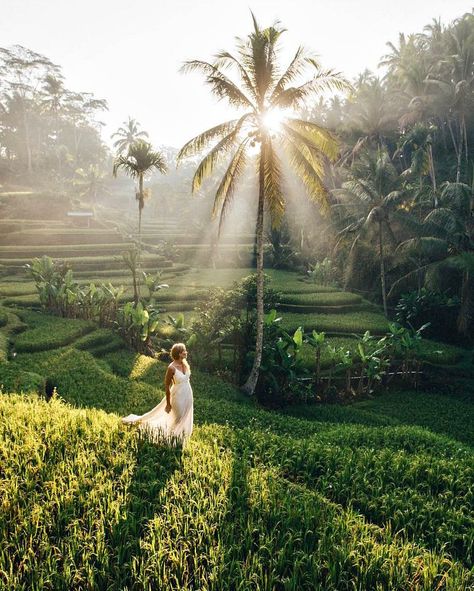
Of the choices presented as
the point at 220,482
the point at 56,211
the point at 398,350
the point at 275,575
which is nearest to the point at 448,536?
the point at 275,575

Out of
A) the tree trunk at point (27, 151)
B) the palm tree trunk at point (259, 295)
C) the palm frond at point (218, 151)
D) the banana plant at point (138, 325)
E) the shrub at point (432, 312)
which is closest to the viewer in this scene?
the palm frond at point (218, 151)

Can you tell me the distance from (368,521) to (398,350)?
10.0 meters

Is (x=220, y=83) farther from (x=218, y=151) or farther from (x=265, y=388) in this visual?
(x=265, y=388)

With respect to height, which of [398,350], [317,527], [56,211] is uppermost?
[56,211]

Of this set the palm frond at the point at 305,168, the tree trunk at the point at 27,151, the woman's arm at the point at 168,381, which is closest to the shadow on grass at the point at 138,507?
the woman's arm at the point at 168,381

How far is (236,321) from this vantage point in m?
13.0

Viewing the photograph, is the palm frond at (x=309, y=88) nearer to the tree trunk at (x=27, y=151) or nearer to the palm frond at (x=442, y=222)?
the palm frond at (x=442, y=222)

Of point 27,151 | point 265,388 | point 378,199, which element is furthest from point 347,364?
point 27,151

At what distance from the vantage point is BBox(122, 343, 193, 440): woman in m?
6.14

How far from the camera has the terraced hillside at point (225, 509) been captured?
11.4 ft

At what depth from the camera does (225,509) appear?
4.29 metres

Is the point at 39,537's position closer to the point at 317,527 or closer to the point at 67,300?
the point at 317,527

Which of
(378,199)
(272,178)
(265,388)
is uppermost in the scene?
(378,199)

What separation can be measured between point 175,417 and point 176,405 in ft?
0.67
